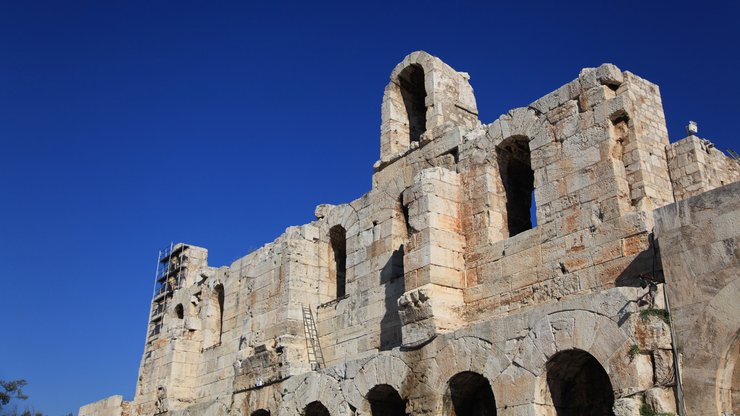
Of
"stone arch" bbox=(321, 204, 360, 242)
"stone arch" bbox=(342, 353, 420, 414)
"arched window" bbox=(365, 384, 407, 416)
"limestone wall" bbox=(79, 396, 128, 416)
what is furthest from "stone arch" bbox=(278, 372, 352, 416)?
"limestone wall" bbox=(79, 396, 128, 416)

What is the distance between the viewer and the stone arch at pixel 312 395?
1217cm

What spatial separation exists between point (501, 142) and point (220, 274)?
9.41 m

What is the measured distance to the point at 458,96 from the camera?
1458cm

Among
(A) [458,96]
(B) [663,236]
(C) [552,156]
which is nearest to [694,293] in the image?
(B) [663,236]

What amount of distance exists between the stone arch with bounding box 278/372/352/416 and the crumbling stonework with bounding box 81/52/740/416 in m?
0.03

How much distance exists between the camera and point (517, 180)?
1283 centimetres

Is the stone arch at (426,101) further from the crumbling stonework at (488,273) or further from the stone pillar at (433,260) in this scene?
the stone pillar at (433,260)

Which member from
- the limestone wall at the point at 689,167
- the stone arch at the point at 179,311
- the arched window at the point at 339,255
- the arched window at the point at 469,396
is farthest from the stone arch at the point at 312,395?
the stone arch at the point at 179,311

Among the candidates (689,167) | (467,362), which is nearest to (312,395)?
(467,362)

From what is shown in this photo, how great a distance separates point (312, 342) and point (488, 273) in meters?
4.69

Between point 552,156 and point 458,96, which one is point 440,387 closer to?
point 552,156

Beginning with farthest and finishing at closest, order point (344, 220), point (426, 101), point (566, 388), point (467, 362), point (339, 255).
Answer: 1. point (339, 255)
2. point (344, 220)
3. point (426, 101)
4. point (467, 362)
5. point (566, 388)

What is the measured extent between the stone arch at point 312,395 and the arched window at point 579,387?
3.85 meters

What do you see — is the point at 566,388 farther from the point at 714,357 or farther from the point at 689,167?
the point at 689,167
